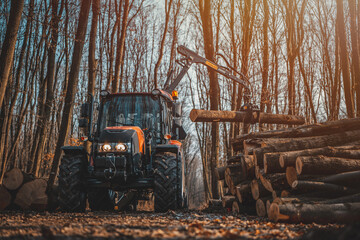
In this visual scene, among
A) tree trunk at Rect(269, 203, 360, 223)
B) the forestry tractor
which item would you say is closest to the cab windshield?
the forestry tractor

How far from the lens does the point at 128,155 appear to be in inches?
256

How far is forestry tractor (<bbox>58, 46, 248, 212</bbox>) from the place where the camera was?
6.50 metres

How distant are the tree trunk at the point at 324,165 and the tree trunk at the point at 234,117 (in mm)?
4642

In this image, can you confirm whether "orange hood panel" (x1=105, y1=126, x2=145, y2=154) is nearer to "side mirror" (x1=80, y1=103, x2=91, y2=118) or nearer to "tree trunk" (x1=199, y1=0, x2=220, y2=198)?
"side mirror" (x1=80, y1=103, x2=91, y2=118)

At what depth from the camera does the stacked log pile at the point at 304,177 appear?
16.2 feet

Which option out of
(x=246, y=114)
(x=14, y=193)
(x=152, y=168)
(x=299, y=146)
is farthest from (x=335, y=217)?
(x=14, y=193)

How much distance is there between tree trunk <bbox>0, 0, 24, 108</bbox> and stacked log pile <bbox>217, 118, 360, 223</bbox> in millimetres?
5168

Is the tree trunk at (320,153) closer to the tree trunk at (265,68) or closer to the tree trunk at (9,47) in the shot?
the tree trunk at (9,47)

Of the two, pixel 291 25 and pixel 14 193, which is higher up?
pixel 291 25

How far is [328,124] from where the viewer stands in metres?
7.70

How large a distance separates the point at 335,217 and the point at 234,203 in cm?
284

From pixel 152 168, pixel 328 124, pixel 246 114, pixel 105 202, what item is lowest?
pixel 105 202

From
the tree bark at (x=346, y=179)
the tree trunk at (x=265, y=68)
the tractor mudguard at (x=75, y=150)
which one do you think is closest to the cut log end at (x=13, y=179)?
the tractor mudguard at (x=75, y=150)

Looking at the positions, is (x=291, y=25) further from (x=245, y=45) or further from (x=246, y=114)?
(x=246, y=114)
